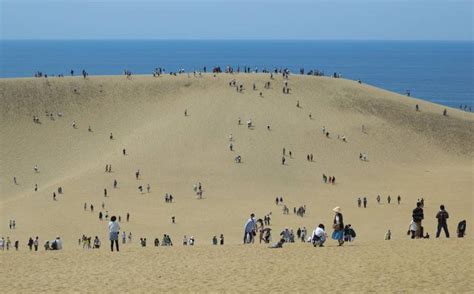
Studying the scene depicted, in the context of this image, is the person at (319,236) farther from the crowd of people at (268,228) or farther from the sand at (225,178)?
the sand at (225,178)

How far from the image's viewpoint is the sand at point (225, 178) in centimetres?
1789

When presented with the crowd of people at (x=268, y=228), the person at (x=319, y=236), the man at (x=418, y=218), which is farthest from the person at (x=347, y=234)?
the man at (x=418, y=218)

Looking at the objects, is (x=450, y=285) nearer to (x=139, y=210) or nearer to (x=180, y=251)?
(x=180, y=251)

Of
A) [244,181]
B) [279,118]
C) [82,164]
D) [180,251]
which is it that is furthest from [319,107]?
[180,251]

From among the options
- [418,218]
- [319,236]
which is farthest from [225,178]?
[319,236]

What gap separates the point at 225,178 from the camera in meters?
48.3

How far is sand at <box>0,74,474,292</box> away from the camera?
1789 cm

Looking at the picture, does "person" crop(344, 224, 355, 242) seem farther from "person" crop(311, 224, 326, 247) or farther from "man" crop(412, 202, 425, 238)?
"man" crop(412, 202, 425, 238)

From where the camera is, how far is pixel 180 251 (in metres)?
21.8

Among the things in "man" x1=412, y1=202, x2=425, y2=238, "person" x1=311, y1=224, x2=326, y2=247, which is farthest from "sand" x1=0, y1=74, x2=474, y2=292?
"man" x1=412, y1=202, x2=425, y2=238

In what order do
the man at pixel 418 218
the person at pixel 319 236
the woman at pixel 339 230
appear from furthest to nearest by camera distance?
the man at pixel 418 218, the person at pixel 319 236, the woman at pixel 339 230

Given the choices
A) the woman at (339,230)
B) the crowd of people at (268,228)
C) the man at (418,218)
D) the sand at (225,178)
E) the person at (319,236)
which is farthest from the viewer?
the man at (418,218)

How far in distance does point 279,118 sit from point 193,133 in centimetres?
629

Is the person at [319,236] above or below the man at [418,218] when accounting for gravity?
below
